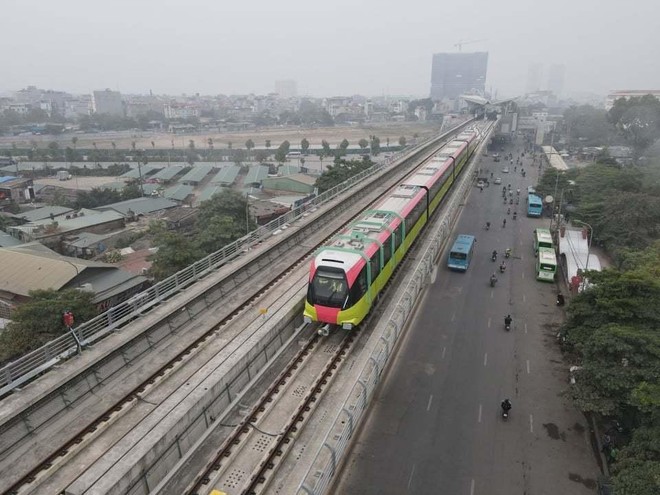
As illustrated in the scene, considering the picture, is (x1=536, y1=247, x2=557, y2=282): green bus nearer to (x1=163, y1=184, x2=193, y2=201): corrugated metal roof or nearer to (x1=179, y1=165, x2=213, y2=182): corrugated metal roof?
(x1=163, y1=184, x2=193, y2=201): corrugated metal roof

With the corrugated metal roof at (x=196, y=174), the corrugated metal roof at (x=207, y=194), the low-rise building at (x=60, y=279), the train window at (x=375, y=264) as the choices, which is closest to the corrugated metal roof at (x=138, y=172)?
the corrugated metal roof at (x=196, y=174)

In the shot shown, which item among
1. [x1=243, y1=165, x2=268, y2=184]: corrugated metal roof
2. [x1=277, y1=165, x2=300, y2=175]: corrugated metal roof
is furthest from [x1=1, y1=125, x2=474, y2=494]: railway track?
[x1=277, y1=165, x2=300, y2=175]: corrugated metal roof

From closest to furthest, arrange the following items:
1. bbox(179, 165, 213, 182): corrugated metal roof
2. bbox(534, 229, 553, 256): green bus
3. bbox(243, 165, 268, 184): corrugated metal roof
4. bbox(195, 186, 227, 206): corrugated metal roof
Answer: bbox(534, 229, 553, 256): green bus, bbox(195, 186, 227, 206): corrugated metal roof, bbox(243, 165, 268, 184): corrugated metal roof, bbox(179, 165, 213, 182): corrugated metal roof

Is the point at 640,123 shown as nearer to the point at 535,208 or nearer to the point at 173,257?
the point at 535,208

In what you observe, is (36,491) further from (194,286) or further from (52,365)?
(194,286)

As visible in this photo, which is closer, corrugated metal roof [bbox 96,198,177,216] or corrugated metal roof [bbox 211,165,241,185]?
corrugated metal roof [bbox 96,198,177,216]

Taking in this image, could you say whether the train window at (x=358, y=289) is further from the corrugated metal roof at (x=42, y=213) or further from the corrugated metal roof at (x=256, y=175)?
the corrugated metal roof at (x=256, y=175)
